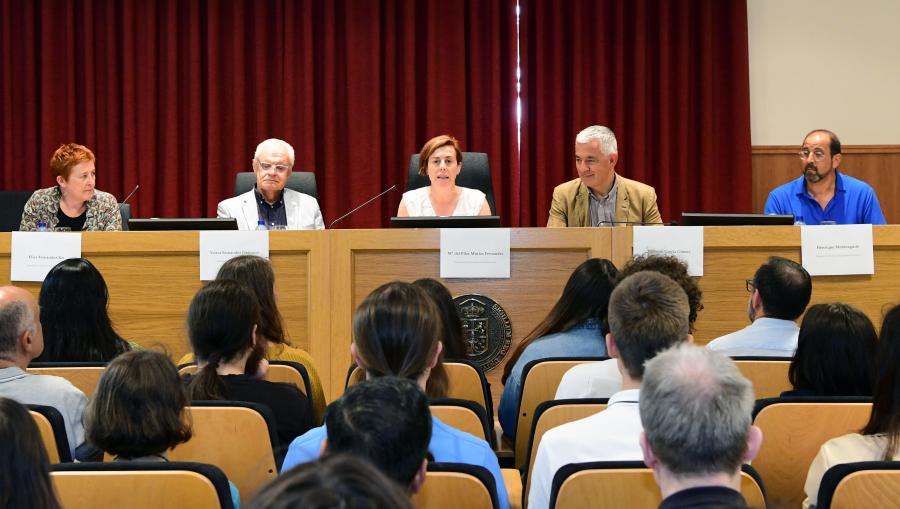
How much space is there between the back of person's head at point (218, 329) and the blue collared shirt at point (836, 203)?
396 centimetres

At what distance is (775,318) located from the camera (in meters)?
3.30

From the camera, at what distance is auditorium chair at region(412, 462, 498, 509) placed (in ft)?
5.70

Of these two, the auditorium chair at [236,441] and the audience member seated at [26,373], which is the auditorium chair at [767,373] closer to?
the auditorium chair at [236,441]

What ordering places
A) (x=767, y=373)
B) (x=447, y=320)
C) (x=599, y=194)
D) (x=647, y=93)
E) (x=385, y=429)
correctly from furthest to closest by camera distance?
(x=647, y=93)
(x=599, y=194)
(x=447, y=320)
(x=767, y=373)
(x=385, y=429)

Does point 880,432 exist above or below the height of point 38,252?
below

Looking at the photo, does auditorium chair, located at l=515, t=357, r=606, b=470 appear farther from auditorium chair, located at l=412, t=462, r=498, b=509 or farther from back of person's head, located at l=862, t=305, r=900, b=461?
auditorium chair, located at l=412, t=462, r=498, b=509

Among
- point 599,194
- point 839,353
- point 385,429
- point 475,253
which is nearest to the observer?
point 385,429

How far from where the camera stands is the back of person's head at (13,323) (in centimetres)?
261

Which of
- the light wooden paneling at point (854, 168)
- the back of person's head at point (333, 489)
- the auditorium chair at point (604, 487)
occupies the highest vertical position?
the light wooden paneling at point (854, 168)

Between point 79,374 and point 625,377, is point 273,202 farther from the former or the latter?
point 625,377

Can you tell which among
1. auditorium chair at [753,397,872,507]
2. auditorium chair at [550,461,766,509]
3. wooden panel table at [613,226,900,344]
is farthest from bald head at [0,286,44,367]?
wooden panel table at [613,226,900,344]

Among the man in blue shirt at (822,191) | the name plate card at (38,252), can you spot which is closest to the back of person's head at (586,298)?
the name plate card at (38,252)

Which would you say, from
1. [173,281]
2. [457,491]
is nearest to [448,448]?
[457,491]

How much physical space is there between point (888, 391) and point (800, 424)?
0.29 meters
